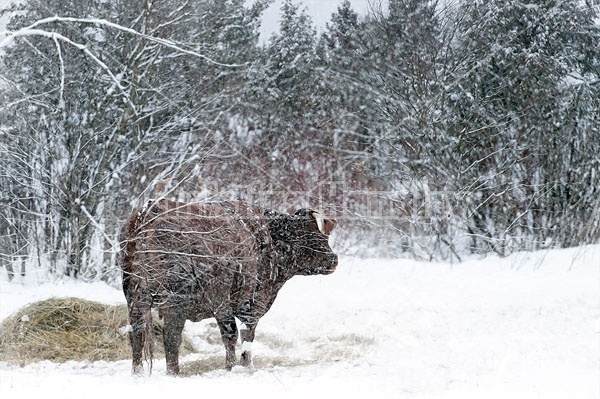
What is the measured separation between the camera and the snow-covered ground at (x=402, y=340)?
568cm

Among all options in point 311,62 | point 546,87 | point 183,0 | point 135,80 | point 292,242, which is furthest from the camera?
point 311,62

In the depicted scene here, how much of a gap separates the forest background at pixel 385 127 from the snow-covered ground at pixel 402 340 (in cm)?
232

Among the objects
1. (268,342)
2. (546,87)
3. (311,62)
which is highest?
(311,62)

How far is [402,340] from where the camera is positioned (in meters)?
8.27

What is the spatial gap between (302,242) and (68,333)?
2979 millimetres

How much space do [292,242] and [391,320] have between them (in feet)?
7.24

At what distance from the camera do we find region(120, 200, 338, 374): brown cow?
6191 millimetres

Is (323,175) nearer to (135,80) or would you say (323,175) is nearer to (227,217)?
(135,80)

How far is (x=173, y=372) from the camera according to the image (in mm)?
6246

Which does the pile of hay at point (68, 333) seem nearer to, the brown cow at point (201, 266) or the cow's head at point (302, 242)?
the brown cow at point (201, 266)

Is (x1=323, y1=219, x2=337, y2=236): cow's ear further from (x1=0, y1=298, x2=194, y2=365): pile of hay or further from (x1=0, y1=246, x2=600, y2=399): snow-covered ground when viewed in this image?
(x1=0, y1=298, x2=194, y2=365): pile of hay

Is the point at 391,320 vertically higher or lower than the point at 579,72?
lower

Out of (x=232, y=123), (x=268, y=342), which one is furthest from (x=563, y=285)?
(x=232, y=123)

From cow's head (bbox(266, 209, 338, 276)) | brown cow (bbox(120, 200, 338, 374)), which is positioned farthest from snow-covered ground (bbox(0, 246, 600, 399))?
cow's head (bbox(266, 209, 338, 276))
